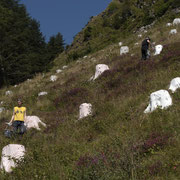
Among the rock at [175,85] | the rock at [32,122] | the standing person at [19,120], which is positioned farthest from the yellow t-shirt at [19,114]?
the rock at [175,85]

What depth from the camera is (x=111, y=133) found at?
6969mm

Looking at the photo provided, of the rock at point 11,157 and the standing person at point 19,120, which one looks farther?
the standing person at point 19,120

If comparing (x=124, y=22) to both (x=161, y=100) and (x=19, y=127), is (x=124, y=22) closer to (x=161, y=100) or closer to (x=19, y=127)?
(x=19, y=127)

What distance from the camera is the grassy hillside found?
4.65 metres

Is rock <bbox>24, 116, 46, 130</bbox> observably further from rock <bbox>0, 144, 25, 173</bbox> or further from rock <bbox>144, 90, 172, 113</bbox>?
rock <bbox>144, 90, 172, 113</bbox>

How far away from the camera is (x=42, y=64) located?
31.7 metres

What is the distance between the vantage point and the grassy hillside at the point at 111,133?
465 centimetres

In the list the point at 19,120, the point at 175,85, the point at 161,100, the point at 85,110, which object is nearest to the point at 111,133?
the point at 161,100

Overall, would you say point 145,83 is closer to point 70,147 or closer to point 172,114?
point 172,114

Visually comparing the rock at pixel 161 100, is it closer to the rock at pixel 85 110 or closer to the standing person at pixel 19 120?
the rock at pixel 85 110

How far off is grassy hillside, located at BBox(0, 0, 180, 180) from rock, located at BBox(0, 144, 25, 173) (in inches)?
9.5

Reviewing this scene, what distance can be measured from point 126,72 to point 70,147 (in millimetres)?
7106

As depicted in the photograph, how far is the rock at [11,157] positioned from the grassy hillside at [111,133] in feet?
0.79

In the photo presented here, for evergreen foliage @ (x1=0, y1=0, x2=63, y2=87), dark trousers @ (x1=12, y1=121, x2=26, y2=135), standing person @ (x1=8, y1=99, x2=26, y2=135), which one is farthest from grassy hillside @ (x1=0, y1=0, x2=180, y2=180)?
evergreen foliage @ (x1=0, y1=0, x2=63, y2=87)
